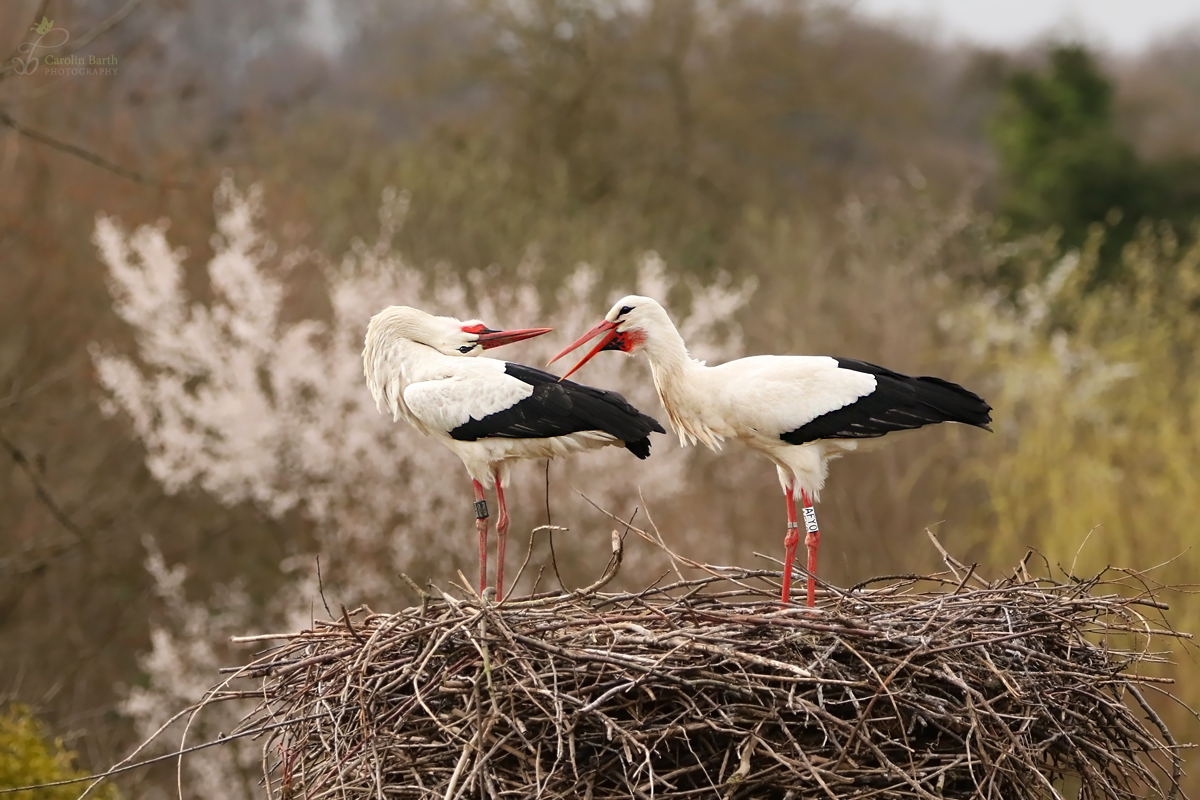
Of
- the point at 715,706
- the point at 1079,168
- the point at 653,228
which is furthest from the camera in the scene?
the point at 1079,168

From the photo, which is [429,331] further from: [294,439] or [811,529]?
[294,439]

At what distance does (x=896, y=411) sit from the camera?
4797 mm

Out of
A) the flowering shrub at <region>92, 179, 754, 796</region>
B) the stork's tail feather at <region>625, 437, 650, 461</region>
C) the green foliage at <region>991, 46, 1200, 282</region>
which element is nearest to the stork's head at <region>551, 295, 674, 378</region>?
the stork's tail feather at <region>625, 437, 650, 461</region>

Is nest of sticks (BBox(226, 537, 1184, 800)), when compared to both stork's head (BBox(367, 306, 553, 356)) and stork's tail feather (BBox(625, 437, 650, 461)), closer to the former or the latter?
stork's tail feather (BBox(625, 437, 650, 461))

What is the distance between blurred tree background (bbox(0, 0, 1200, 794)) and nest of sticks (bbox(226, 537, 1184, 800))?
212 cm

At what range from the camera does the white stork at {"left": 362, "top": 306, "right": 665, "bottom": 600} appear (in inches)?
191

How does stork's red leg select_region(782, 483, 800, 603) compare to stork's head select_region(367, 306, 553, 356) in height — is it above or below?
below

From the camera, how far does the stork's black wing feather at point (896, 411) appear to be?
477 cm

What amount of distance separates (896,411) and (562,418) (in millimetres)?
1153

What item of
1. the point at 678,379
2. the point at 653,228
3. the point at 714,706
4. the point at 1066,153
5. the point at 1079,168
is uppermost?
the point at 1066,153

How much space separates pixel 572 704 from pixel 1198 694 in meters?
6.30

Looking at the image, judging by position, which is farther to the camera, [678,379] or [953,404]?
[678,379]

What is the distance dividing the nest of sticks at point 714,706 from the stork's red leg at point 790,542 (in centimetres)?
55

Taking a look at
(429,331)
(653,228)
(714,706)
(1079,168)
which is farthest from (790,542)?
(1079,168)
